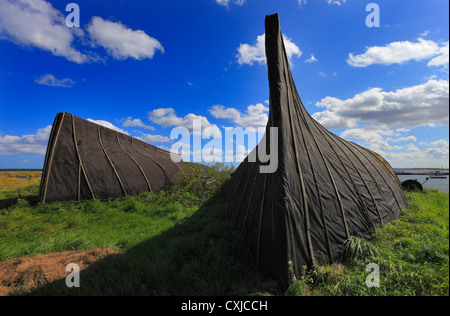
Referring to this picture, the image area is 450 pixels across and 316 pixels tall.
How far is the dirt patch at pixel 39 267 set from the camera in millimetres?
3682

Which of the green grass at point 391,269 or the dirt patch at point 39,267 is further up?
the green grass at point 391,269

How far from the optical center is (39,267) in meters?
3.94

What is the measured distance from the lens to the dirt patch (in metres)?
3.68

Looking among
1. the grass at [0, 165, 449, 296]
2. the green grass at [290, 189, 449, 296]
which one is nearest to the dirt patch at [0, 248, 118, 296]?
the grass at [0, 165, 449, 296]

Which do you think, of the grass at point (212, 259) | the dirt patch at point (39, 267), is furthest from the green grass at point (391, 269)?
the dirt patch at point (39, 267)

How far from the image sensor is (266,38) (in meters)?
4.16

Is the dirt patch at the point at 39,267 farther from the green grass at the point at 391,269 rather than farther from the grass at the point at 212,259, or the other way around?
the green grass at the point at 391,269

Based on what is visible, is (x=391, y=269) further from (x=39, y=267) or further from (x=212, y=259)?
(x=39, y=267)

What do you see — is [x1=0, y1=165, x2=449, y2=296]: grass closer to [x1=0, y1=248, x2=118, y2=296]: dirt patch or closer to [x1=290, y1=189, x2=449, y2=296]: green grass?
[x1=290, y1=189, x2=449, y2=296]: green grass

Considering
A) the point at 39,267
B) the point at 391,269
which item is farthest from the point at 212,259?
the point at 39,267

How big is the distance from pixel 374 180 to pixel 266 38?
4.69 metres

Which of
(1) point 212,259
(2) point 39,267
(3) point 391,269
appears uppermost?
(3) point 391,269
